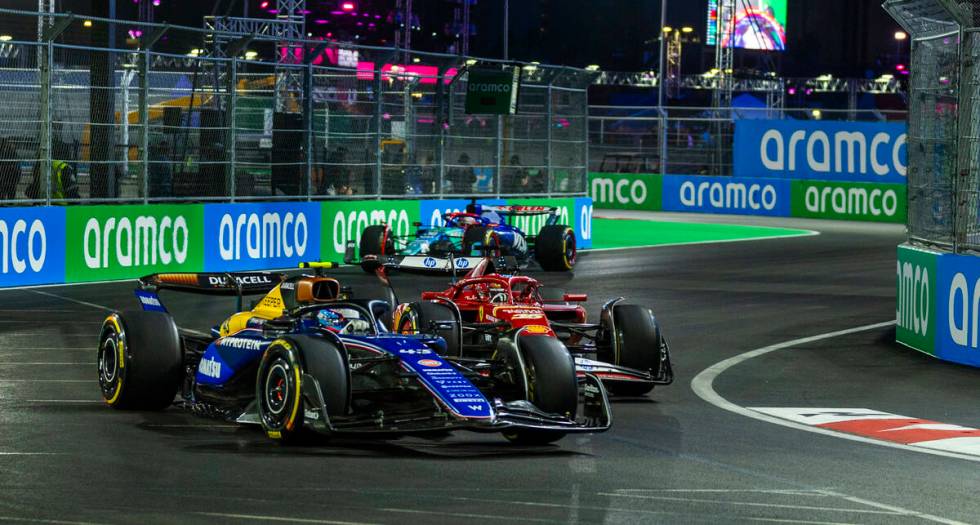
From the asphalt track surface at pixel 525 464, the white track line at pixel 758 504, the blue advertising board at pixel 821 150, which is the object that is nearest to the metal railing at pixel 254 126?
the asphalt track surface at pixel 525 464

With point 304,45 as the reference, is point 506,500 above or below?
below

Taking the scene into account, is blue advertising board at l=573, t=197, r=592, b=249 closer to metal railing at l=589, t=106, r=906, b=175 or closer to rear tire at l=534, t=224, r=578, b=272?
rear tire at l=534, t=224, r=578, b=272

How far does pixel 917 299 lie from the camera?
15.8 metres

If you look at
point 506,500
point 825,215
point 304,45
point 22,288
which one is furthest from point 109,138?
point 825,215

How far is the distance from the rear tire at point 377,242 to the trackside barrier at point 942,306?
9.83 metres

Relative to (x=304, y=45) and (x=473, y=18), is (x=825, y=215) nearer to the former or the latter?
(x=304, y=45)

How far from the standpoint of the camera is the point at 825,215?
4272cm

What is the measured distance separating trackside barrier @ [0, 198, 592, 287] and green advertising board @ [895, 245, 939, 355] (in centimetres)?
996

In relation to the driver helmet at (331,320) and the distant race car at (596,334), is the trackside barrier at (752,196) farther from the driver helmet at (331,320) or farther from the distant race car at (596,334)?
the driver helmet at (331,320)

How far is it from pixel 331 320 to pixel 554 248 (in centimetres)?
1401

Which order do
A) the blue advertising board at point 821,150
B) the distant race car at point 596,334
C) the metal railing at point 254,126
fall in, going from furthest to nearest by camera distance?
the blue advertising board at point 821,150
the metal railing at point 254,126
the distant race car at point 596,334

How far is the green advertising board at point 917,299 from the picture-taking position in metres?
15.4

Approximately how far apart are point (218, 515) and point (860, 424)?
5.44 meters

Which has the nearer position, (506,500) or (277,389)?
(506,500)
